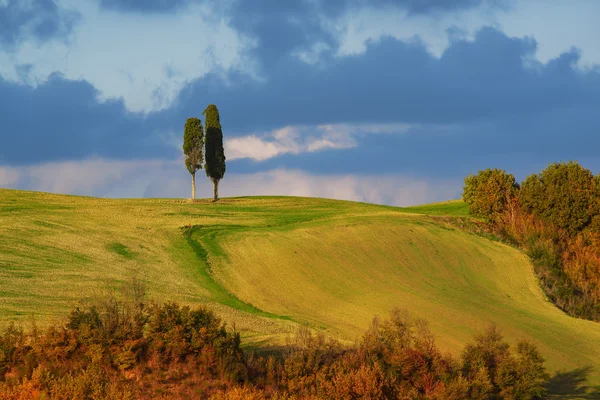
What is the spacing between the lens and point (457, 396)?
25906mm

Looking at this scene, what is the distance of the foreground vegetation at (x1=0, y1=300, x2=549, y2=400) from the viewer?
75.4 feet

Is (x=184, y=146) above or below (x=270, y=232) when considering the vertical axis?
above

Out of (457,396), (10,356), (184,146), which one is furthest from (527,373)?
(184,146)

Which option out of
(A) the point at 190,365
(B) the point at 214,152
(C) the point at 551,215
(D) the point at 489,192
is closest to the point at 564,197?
(C) the point at 551,215

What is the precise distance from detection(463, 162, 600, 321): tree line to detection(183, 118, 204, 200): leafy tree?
28.1 metres

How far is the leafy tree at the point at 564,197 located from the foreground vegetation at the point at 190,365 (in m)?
47.1

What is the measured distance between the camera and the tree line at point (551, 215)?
62188mm

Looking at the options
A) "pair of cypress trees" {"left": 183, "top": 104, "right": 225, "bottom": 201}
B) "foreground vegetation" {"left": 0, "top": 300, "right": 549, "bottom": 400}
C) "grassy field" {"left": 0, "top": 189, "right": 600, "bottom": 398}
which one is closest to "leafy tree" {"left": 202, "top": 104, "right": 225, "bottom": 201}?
"pair of cypress trees" {"left": 183, "top": 104, "right": 225, "bottom": 201}

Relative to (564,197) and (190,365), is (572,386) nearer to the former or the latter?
(190,365)

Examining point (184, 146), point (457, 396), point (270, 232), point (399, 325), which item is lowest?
point (457, 396)

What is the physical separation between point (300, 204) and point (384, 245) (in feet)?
109

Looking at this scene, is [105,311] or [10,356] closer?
[10,356]

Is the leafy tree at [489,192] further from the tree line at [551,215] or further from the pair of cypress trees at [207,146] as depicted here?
the pair of cypress trees at [207,146]

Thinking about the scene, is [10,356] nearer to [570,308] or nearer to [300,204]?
[570,308]
